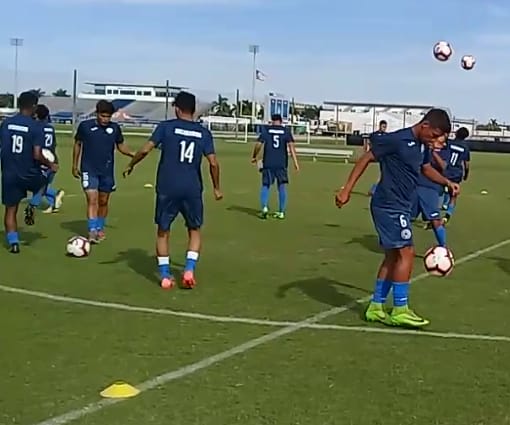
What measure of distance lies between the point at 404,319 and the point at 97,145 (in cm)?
612

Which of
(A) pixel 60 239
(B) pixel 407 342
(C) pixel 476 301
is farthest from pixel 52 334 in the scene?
(A) pixel 60 239

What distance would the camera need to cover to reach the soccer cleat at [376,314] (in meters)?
8.62

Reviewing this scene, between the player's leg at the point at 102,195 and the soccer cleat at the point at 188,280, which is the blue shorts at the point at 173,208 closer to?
the soccer cleat at the point at 188,280

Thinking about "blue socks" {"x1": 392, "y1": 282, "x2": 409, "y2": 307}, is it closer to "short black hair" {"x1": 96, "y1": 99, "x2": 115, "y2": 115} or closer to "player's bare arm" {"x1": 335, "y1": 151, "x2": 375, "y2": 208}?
"player's bare arm" {"x1": 335, "y1": 151, "x2": 375, "y2": 208}

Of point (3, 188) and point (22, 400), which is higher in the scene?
point (3, 188)

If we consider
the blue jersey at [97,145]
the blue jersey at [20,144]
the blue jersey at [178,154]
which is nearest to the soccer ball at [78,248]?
the blue jersey at [20,144]

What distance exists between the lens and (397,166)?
8.42 meters

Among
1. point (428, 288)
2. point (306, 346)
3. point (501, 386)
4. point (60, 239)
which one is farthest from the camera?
point (60, 239)

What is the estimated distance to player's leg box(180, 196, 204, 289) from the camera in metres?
9.91

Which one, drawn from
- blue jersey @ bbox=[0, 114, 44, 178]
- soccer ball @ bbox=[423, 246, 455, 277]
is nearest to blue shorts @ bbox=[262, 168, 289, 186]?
blue jersey @ bbox=[0, 114, 44, 178]

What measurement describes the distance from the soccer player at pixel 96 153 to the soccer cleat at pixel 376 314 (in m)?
5.35

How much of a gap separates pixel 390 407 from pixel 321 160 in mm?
39536

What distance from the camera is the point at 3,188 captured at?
39.5 ft

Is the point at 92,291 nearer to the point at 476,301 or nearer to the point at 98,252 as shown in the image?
the point at 98,252
